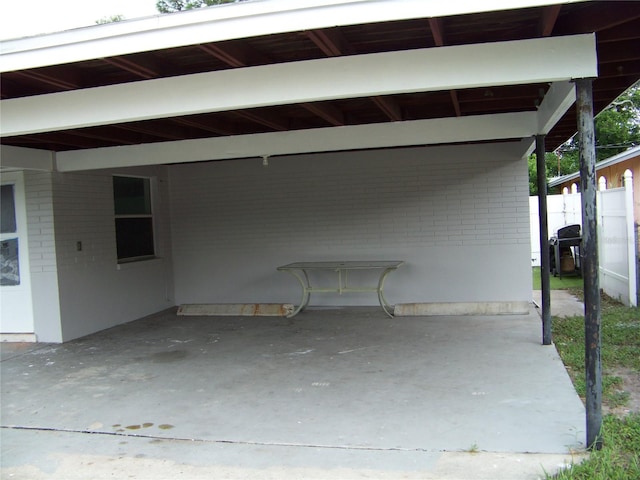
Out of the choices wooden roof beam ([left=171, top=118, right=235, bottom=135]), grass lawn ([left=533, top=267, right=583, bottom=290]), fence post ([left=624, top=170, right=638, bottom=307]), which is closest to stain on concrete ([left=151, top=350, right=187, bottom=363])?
wooden roof beam ([left=171, top=118, right=235, bottom=135])

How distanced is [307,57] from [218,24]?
3.40 ft

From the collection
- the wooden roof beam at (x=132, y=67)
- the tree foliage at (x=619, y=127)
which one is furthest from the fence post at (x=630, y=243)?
the tree foliage at (x=619, y=127)

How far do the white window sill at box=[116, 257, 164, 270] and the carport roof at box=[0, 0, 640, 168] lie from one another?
4.17 m

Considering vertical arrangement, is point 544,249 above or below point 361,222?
below

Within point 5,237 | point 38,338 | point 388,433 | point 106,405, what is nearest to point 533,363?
point 388,433

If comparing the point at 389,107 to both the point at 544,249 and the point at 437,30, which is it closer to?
the point at 437,30

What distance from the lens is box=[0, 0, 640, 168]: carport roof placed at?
130 inches

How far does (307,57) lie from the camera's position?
4.23 m

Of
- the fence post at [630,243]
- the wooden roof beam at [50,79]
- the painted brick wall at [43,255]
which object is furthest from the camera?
the fence post at [630,243]

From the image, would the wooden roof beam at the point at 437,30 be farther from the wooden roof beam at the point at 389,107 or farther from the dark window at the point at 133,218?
the dark window at the point at 133,218

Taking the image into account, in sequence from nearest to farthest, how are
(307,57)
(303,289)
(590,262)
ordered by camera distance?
(590,262) < (307,57) < (303,289)

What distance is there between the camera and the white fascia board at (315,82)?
12.0ft

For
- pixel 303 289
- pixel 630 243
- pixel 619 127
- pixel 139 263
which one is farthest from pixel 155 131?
pixel 619 127

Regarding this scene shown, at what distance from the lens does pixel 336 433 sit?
406cm
